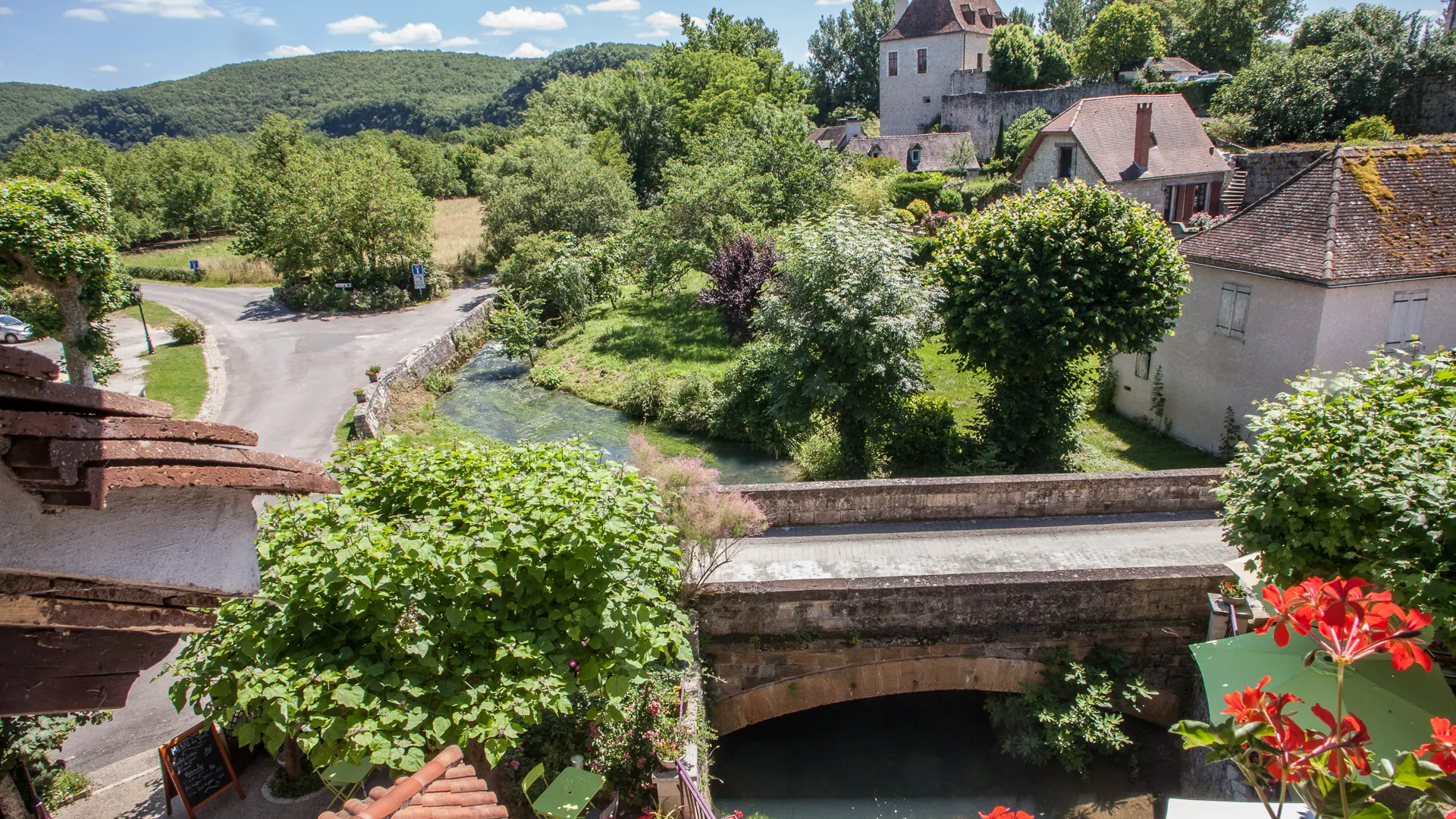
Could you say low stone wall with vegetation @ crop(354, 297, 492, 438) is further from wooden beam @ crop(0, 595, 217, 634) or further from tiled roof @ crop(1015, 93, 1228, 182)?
tiled roof @ crop(1015, 93, 1228, 182)

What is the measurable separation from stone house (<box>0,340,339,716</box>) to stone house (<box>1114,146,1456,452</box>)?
52.0 feet

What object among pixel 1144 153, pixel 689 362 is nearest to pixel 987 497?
pixel 689 362

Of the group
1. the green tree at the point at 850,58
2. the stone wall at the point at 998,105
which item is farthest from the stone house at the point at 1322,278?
the green tree at the point at 850,58

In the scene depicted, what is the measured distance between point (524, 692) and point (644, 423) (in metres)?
15.3

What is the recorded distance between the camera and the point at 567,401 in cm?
2433

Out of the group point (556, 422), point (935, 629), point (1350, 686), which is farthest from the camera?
point (556, 422)

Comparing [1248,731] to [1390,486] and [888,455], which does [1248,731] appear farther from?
[888,455]

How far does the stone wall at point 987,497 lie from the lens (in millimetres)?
13141

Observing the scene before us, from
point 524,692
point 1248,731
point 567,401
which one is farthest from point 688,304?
point 1248,731

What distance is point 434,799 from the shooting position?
5.25 meters

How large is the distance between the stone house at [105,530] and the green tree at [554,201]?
33276 mm

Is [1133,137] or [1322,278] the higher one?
[1133,137]

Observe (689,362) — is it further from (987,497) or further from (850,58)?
(850,58)

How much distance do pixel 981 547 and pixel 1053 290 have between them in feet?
16.3
